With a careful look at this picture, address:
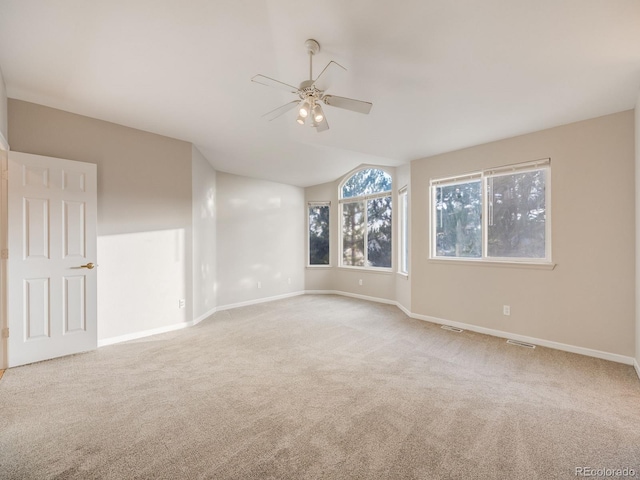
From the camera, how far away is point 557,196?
338 centimetres

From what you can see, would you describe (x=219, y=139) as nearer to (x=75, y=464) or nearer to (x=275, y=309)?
(x=275, y=309)

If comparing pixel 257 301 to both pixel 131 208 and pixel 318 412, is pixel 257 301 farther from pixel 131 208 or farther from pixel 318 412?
pixel 318 412

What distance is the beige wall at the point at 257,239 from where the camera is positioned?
545 cm

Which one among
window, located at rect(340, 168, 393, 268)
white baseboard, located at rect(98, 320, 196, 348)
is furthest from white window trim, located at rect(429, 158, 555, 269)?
white baseboard, located at rect(98, 320, 196, 348)

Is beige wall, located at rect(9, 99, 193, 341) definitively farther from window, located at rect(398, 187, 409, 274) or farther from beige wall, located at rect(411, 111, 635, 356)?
beige wall, located at rect(411, 111, 635, 356)

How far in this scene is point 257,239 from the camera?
19.5 ft

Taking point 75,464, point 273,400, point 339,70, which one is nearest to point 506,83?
point 339,70

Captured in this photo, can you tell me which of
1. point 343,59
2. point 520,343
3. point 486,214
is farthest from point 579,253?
point 343,59

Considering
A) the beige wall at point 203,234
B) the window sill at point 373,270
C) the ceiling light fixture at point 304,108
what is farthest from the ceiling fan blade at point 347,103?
the window sill at point 373,270

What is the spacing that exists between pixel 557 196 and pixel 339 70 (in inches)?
114

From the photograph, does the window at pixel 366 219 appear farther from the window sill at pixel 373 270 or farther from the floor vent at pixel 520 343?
the floor vent at pixel 520 343

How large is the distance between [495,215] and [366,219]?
8.93ft

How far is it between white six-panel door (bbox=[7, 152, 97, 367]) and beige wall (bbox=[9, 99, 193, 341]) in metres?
0.17

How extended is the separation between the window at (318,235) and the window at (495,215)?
9.41 ft
